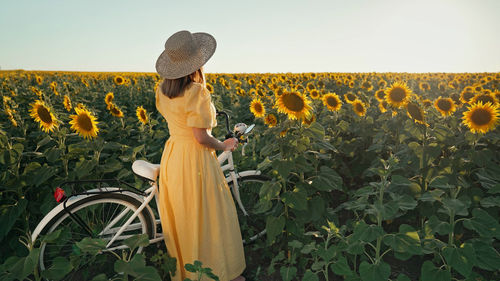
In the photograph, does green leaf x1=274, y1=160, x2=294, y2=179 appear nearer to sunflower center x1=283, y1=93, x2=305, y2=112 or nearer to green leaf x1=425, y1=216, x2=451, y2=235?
sunflower center x1=283, y1=93, x2=305, y2=112

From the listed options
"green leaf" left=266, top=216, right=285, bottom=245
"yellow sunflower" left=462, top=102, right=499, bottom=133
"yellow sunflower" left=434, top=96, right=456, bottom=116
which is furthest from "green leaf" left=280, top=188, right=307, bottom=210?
"yellow sunflower" left=434, top=96, right=456, bottom=116

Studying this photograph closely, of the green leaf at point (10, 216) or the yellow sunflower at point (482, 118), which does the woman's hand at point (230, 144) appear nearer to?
the green leaf at point (10, 216)

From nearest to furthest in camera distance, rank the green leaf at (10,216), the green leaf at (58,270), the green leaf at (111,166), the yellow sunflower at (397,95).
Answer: the green leaf at (58,270), the green leaf at (10,216), the green leaf at (111,166), the yellow sunflower at (397,95)

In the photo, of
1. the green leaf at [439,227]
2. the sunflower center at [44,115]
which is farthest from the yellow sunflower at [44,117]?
the green leaf at [439,227]

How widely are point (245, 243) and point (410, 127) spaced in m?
1.98

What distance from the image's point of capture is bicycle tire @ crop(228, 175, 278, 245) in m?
3.43

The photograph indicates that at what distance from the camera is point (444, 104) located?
397 centimetres

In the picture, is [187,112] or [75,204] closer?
[187,112]

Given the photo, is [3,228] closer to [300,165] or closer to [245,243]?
[245,243]

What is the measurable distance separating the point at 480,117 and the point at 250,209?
2.51 meters

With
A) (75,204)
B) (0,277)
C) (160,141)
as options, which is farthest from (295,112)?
(160,141)

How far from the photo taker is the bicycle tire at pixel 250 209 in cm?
343

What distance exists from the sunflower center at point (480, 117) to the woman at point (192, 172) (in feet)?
8.16

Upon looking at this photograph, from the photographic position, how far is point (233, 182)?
3.29 meters
